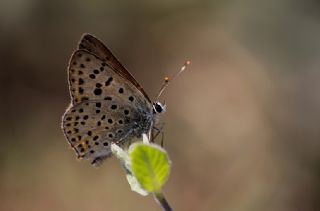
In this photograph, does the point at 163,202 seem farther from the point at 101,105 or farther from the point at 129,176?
the point at 101,105

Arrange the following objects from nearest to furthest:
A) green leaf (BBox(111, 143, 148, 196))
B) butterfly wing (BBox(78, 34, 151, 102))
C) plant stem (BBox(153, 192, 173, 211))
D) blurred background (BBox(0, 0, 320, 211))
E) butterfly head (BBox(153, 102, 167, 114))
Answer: plant stem (BBox(153, 192, 173, 211)) → green leaf (BBox(111, 143, 148, 196)) → butterfly wing (BBox(78, 34, 151, 102)) → butterfly head (BBox(153, 102, 167, 114)) → blurred background (BBox(0, 0, 320, 211))

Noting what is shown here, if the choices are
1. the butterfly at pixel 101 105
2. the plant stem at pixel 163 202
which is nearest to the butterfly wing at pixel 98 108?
the butterfly at pixel 101 105

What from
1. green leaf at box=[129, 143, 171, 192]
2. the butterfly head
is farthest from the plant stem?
the butterfly head

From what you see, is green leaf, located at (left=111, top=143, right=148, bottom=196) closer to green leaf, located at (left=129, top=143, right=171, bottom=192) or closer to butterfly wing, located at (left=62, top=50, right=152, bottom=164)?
green leaf, located at (left=129, top=143, right=171, bottom=192)

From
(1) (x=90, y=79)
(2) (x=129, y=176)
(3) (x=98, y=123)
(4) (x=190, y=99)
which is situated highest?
(2) (x=129, y=176)

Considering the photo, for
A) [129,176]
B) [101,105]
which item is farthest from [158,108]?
[129,176]

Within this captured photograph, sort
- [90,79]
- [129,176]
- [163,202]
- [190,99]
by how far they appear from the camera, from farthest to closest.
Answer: [190,99]
[90,79]
[129,176]
[163,202]
